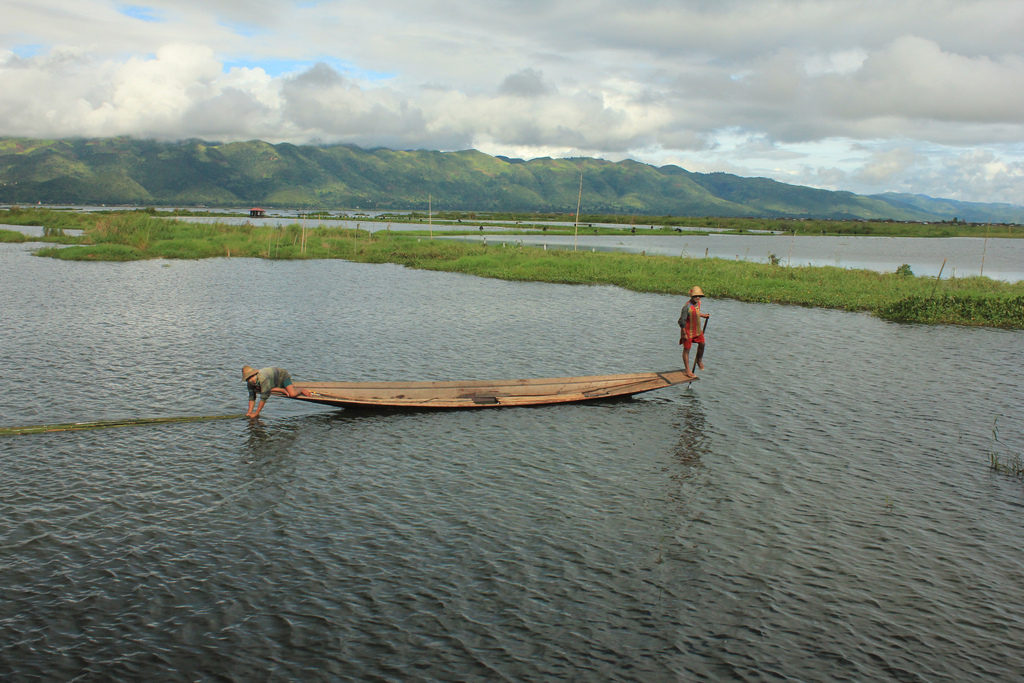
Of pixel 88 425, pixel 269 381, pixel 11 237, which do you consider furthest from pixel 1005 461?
pixel 11 237

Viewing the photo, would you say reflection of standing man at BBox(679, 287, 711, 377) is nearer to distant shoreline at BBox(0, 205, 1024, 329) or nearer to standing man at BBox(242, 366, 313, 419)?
standing man at BBox(242, 366, 313, 419)

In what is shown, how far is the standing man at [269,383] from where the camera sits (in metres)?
17.5

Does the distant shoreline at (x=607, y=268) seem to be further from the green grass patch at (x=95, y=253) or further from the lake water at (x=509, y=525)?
the lake water at (x=509, y=525)

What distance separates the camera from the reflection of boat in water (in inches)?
745

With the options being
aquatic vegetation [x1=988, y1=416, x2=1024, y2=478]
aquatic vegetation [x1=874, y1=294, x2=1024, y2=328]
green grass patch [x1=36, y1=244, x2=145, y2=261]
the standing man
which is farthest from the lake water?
green grass patch [x1=36, y1=244, x2=145, y2=261]

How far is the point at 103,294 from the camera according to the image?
40062 mm

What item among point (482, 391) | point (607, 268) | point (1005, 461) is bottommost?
point (1005, 461)

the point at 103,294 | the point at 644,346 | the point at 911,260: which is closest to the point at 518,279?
the point at 644,346

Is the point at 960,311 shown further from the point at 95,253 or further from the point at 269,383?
the point at 95,253

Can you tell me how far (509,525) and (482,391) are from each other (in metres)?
7.62

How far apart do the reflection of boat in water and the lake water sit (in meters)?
0.53

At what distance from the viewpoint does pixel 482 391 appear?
66.2ft

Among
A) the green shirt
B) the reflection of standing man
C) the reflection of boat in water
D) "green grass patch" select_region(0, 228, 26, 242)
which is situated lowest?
the reflection of boat in water

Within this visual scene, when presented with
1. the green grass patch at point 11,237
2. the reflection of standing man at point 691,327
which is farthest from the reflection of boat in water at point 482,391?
the green grass patch at point 11,237
